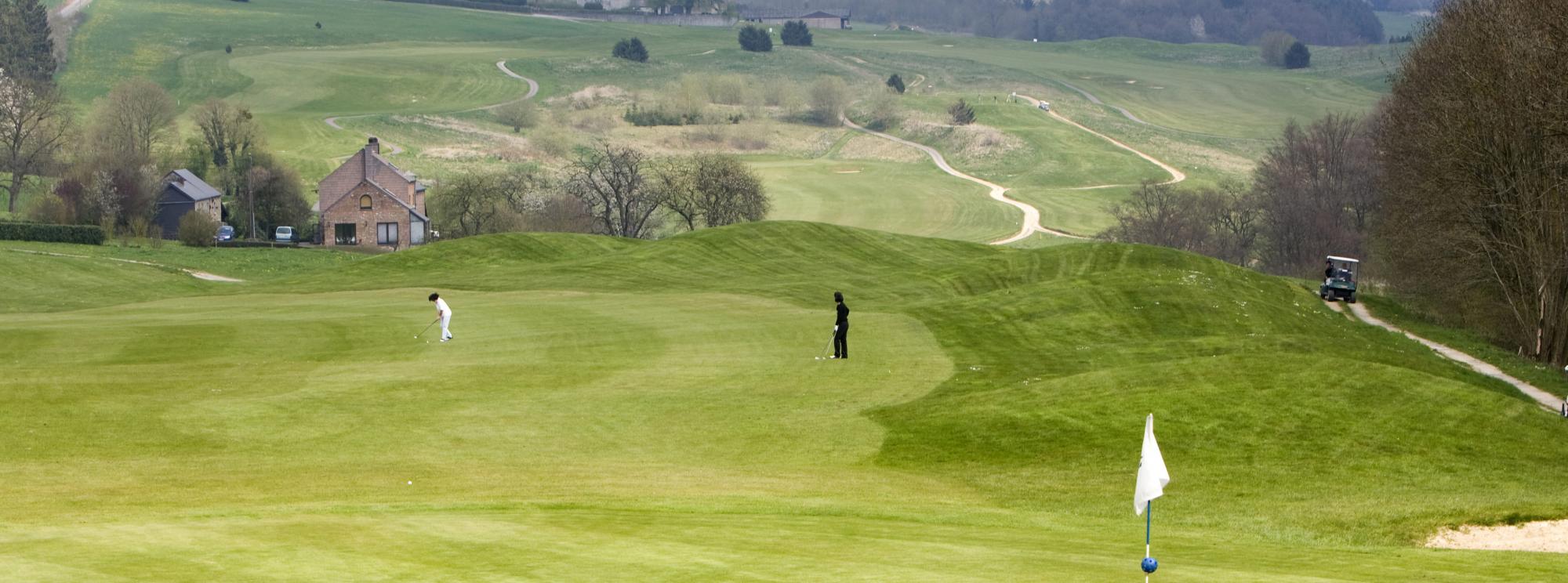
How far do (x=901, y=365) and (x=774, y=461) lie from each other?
10974 mm

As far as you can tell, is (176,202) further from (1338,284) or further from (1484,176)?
(1484,176)

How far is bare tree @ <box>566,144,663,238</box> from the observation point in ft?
405

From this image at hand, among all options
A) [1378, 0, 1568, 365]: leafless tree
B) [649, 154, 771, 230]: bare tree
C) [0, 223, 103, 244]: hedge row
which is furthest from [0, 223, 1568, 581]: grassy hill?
[649, 154, 771, 230]: bare tree

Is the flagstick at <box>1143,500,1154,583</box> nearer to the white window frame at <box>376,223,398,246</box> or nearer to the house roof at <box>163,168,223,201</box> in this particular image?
the white window frame at <box>376,223,398,246</box>

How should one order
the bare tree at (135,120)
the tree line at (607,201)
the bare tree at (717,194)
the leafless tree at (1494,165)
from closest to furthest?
1. the leafless tree at (1494,165)
2. the tree line at (607,201)
3. the bare tree at (717,194)
4. the bare tree at (135,120)

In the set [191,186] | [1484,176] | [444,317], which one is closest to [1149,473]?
[444,317]

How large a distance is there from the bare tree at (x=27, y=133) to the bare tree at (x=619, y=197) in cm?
4957

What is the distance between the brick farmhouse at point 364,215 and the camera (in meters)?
120

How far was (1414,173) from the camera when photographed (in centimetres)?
6556

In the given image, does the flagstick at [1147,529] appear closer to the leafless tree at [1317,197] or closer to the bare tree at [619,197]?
the leafless tree at [1317,197]

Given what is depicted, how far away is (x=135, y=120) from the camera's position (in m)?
152

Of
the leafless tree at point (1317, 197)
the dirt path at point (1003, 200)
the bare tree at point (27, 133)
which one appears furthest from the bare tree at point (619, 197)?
the leafless tree at point (1317, 197)

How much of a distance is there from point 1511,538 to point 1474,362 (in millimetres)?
36672

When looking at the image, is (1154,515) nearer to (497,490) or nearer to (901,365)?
(497,490)
